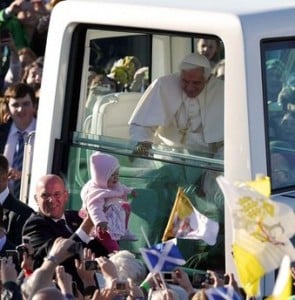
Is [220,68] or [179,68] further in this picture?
Answer: [179,68]

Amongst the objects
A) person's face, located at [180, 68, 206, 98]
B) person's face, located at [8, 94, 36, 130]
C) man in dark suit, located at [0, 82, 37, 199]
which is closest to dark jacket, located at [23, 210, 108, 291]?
person's face, located at [180, 68, 206, 98]

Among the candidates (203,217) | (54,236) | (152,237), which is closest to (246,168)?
(203,217)

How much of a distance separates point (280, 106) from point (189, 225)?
0.58 m

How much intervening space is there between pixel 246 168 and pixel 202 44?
624mm

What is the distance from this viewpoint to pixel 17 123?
29.6 feet

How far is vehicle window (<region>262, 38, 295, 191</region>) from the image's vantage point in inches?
212

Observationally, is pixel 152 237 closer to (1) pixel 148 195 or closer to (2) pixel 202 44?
(1) pixel 148 195

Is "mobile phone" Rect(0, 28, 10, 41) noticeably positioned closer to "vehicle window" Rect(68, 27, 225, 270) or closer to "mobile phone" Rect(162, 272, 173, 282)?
"vehicle window" Rect(68, 27, 225, 270)

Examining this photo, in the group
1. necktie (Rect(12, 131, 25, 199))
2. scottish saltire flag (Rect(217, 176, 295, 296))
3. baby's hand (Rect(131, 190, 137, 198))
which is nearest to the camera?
scottish saltire flag (Rect(217, 176, 295, 296))

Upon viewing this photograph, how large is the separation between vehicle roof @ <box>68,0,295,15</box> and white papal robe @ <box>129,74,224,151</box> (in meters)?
0.29

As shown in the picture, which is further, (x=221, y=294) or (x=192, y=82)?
(x=192, y=82)

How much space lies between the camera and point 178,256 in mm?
5258

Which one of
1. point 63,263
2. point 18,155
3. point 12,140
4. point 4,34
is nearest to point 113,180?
point 63,263

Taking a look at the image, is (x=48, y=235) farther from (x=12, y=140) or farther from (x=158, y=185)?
(x=12, y=140)
